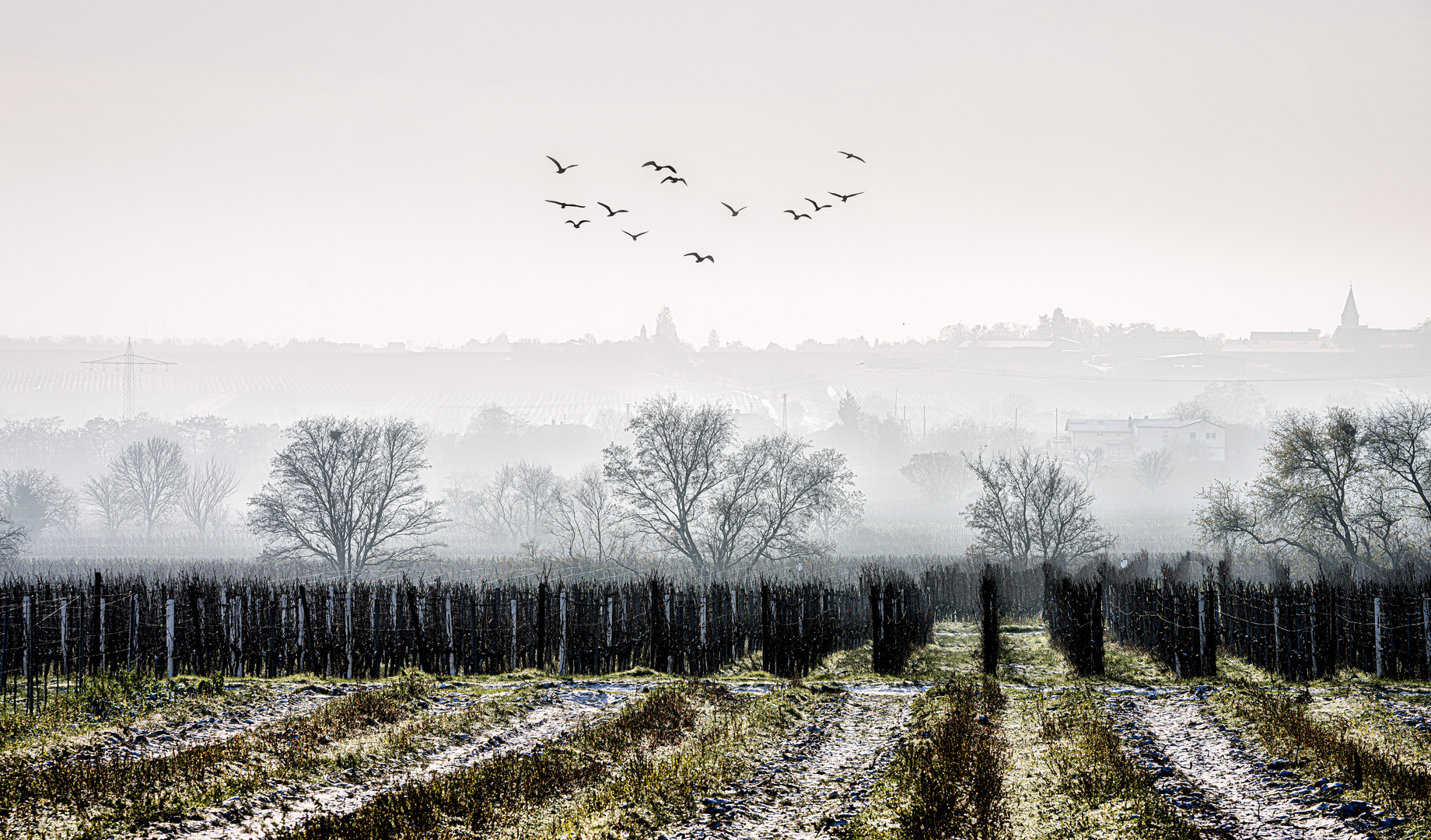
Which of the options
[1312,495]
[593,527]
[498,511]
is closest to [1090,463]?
[593,527]

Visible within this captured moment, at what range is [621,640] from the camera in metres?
18.5

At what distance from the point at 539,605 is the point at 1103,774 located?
1128 centimetres

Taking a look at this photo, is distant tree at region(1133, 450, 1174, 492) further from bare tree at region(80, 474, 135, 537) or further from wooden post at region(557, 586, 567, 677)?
bare tree at region(80, 474, 135, 537)

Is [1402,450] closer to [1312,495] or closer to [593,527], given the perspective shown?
[1312,495]

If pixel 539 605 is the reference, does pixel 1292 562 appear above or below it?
below

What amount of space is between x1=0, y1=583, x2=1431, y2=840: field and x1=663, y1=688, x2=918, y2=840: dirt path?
39mm

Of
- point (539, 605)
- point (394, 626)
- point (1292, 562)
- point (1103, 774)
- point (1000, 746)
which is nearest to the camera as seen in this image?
point (1103, 774)

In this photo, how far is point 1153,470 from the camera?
107375 millimetres

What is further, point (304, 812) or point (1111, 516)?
point (1111, 516)

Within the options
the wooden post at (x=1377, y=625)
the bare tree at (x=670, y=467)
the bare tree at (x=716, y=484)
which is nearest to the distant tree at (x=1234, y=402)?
the bare tree at (x=716, y=484)

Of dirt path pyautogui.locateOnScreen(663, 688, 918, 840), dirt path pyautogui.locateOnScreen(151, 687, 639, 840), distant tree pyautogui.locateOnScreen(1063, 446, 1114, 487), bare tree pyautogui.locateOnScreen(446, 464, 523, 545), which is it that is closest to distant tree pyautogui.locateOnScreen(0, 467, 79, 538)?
bare tree pyautogui.locateOnScreen(446, 464, 523, 545)

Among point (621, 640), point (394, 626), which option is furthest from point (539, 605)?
point (394, 626)

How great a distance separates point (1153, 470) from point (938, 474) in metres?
25.8

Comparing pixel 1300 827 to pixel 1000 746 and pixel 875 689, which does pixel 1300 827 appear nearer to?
pixel 1000 746
